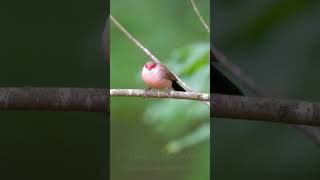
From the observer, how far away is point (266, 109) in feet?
A: 2.98

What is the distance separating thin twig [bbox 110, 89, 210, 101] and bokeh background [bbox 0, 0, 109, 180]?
30cm

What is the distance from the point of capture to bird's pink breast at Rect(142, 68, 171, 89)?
911 mm

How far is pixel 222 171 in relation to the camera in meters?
1.20

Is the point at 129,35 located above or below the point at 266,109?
above

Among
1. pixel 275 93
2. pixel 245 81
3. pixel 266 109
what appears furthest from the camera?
pixel 275 93

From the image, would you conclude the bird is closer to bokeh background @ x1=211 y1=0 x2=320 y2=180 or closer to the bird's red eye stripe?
the bird's red eye stripe

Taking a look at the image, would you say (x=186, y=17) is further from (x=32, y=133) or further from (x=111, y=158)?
(x=32, y=133)

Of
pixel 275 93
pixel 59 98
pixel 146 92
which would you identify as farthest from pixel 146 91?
pixel 275 93

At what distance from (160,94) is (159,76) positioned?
3cm

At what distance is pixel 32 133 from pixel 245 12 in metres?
0.50

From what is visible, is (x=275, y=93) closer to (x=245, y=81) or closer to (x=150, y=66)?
(x=245, y=81)

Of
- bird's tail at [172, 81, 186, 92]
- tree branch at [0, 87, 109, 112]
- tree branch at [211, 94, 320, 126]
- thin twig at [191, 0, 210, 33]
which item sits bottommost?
tree branch at [211, 94, 320, 126]

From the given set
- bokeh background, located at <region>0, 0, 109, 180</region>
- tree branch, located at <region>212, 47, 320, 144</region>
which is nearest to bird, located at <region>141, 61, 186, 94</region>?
tree branch, located at <region>212, 47, 320, 144</region>

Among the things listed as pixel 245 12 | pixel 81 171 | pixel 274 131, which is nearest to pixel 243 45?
pixel 245 12
